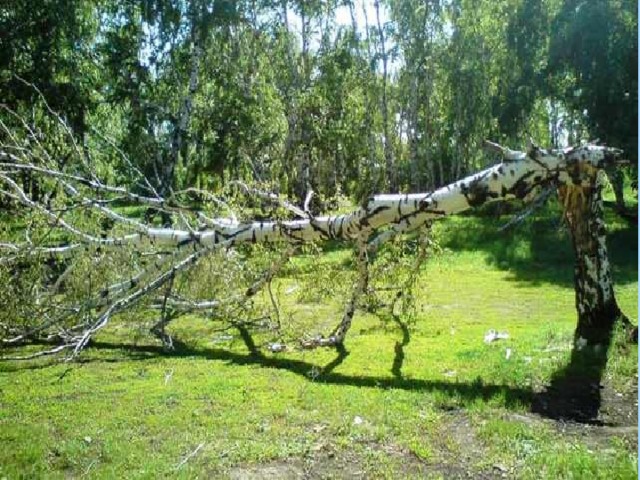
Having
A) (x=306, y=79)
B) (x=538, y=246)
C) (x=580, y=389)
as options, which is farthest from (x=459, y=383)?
(x=306, y=79)

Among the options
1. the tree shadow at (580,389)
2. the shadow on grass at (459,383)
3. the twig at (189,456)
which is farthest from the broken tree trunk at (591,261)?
the twig at (189,456)

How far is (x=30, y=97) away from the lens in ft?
57.2

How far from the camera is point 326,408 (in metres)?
6.25

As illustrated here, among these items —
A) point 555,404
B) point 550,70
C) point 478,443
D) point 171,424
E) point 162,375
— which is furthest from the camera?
point 550,70

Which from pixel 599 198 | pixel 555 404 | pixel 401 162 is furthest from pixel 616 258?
pixel 401 162

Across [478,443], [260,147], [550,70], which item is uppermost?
[550,70]

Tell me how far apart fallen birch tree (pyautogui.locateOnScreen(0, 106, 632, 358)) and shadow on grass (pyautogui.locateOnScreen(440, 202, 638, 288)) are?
7.26 meters

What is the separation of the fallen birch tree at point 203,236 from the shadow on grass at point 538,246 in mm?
7258

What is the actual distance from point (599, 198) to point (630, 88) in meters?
12.7

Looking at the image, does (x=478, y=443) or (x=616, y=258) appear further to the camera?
(x=616, y=258)

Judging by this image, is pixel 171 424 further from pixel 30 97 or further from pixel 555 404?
pixel 30 97

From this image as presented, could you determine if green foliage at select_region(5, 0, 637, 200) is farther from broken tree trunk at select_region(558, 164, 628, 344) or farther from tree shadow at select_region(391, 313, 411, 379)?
broken tree trunk at select_region(558, 164, 628, 344)

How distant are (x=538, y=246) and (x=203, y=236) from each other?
1422cm

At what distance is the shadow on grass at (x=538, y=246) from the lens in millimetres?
16172
